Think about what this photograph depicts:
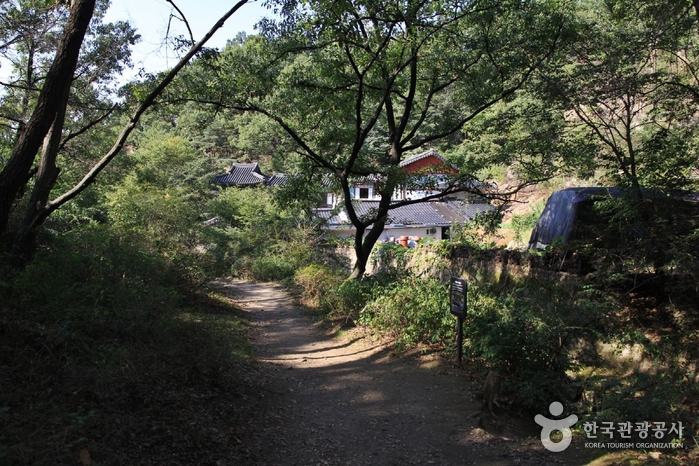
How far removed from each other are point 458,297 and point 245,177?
1251 inches

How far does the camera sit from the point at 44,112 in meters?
5.53

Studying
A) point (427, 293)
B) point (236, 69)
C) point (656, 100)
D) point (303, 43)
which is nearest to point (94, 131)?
point (236, 69)

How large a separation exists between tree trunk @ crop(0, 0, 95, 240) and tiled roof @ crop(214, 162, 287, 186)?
28662mm

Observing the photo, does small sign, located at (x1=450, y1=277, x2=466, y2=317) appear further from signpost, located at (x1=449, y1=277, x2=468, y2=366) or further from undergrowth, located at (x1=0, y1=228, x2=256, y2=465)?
undergrowth, located at (x1=0, y1=228, x2=256, y2=465)

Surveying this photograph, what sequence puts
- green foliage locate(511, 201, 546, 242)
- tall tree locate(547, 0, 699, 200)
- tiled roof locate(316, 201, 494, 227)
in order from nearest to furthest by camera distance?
tall tree locate(547, 0, 699, 200), green foliage locate(511, 201, 546, 242), tiled roof locate(316, 201, 494, 227)

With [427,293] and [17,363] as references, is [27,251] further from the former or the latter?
→ [427,293]

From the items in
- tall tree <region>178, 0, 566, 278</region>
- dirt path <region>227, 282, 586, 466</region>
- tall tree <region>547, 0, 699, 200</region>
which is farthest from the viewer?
tall tree <region>178, 0, 566, 278</region>

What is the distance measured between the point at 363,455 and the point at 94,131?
1278 centimetres

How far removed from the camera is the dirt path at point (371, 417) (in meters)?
4.55

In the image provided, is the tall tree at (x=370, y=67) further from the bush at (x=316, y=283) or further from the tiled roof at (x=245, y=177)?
the tiled roof at (x=245, y=177)

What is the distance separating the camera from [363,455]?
4.61 m

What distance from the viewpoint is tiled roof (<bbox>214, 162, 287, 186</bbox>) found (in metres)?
35.1

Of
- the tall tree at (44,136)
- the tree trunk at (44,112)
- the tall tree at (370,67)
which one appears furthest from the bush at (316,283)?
the tree trunk at (44,112)

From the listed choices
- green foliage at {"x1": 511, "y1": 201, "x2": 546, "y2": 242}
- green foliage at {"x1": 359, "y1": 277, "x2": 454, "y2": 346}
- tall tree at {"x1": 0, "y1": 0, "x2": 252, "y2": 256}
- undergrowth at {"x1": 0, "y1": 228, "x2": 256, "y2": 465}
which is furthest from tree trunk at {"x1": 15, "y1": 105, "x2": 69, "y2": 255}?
green foliage at {"x1": 511, "y1": 201, "x2": 546, "y2": 242}
